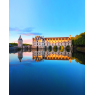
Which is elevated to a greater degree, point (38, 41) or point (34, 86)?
point (38, 41)
